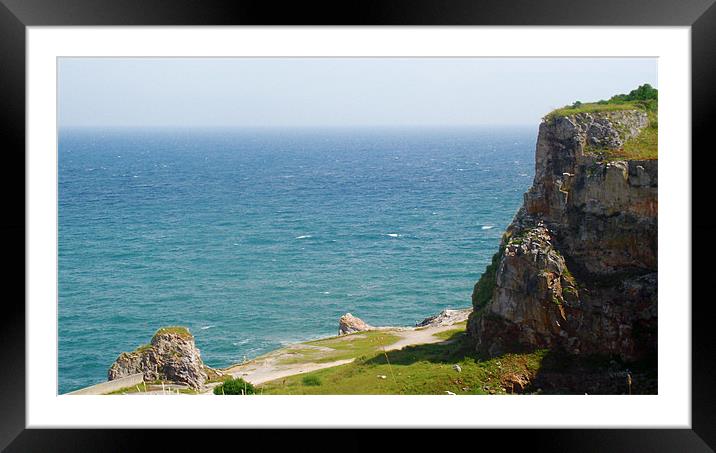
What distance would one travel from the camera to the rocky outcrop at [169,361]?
16.3 metres

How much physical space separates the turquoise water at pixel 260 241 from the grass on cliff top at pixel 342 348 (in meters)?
9.99

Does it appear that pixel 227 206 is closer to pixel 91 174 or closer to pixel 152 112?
pixel 91 174

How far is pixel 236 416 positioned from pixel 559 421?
2.12 meters

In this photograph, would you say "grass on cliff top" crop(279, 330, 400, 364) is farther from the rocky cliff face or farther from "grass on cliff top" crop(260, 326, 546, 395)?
the rocky cliff face

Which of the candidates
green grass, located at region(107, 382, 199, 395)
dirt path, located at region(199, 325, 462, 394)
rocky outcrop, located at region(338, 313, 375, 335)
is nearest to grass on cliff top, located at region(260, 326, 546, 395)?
dirt path, located at region(199, 325, 462, 394)

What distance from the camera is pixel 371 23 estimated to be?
4594mm

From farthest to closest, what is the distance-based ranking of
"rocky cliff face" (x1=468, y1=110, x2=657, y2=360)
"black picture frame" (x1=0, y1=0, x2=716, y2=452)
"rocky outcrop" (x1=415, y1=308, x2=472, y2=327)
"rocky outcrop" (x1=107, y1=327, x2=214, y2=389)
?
"rocky outcrop" (x1=415, y1=308, x2=472, y2=327) < "rocky outcrop" (x1=107, y1=327, x2=214, y2=389) < "rocky cliff face" (x1=468, y1=110, x2=657, y2=360) < "black picture frame" (x1=0, y1=0, x2=716, y2=452)

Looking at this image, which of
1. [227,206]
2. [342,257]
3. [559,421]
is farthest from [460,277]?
[559,421]

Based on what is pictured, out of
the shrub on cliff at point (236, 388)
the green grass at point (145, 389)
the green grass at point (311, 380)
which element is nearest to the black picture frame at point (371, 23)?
the shrub on cliff at point (236, 388)

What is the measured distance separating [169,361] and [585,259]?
28.9 feet

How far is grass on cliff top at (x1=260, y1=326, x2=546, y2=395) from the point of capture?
13.9 m

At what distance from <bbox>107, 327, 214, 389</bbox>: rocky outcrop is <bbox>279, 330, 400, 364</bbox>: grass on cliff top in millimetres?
3454

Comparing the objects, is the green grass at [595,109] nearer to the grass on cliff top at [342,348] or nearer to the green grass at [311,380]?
the grass on cliff top at [342,348]

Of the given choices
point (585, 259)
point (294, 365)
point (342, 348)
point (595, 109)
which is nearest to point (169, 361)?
point (294, 365)
